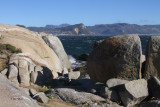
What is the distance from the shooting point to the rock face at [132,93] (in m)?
10.9

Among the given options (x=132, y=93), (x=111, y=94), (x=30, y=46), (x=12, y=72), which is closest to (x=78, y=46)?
(x=30, y=46)

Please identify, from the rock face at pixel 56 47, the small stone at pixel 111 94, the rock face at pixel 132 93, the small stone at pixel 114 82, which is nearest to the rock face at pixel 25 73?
the small stone at pixel 114 82

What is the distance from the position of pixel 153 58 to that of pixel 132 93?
2387 millimetres

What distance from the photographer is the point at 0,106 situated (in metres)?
3.72

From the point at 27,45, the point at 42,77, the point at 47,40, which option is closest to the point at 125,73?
the point at 42,77

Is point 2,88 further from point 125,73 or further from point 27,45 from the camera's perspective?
point 27,45

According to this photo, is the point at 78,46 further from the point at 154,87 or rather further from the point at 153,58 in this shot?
the point at 154,87

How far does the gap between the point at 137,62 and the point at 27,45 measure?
1096 centimetres

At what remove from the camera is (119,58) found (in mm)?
12148

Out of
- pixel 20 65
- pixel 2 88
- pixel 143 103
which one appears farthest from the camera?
pixel 20 65

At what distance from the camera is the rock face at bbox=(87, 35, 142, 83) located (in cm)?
1195

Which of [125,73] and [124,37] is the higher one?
[124,37]

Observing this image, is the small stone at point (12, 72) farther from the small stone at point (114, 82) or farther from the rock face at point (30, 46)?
the small stone at point (114, 82)

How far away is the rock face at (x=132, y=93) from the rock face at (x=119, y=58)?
1.08 meters
